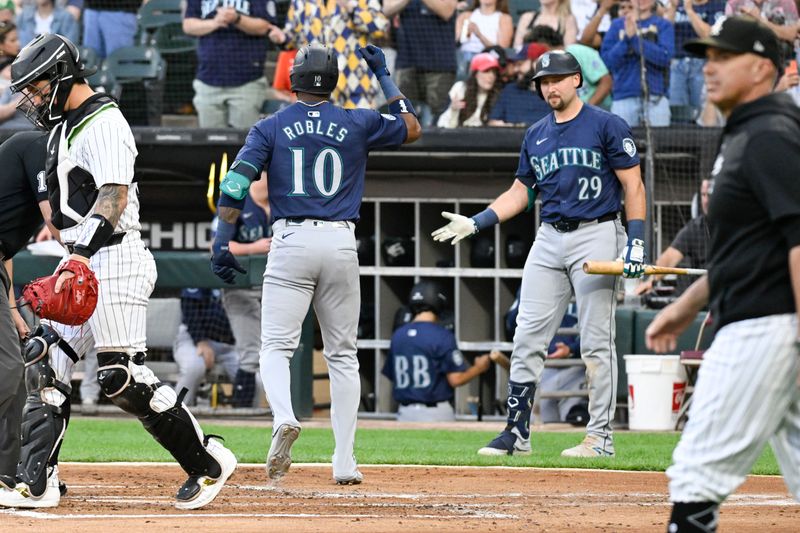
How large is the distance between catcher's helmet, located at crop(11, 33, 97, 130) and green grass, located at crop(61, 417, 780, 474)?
2757 millimetres

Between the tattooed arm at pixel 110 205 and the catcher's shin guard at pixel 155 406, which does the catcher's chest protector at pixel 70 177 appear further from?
the catcher's shin guard at pixel 155 406

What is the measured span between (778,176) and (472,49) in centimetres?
932

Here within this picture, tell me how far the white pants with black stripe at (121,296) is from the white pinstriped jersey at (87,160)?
11 centimetres

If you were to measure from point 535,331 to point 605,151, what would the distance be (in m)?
1.08

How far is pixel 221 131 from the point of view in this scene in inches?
486

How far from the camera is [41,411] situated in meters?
5.75

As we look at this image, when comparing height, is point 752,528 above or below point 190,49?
below

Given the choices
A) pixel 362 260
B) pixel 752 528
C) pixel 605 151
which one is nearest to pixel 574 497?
pixel 752 528

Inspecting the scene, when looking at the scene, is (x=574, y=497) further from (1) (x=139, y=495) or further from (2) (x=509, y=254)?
(2) (x=509, y=254)

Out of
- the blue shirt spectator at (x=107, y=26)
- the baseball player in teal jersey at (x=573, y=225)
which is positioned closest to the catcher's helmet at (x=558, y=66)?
the baseball player in teal jersey at (x=573, y=225)

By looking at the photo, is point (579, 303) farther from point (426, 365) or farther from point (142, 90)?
point (142, 90)

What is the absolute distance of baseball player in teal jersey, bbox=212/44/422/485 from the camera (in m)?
6.48

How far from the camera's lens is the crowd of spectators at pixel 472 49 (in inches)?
469

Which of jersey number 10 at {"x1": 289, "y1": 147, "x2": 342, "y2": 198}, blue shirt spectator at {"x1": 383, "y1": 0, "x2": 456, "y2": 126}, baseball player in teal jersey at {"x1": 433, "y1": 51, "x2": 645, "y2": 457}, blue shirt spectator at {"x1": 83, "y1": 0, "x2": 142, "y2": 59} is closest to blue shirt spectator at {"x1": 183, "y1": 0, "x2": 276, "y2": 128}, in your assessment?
blue shirt spectator at {"x1": 383, "y1": 0, "x2": 456, "y2": 126}
